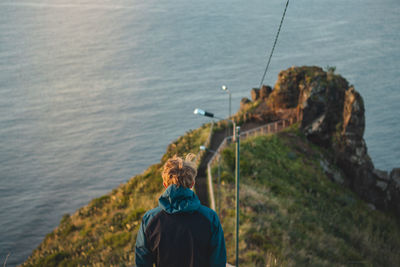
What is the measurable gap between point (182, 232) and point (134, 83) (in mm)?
104811

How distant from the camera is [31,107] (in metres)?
96.6

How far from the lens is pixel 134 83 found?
106 meters

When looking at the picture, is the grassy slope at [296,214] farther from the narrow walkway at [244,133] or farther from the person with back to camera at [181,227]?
the person with back to camera at [181,227]

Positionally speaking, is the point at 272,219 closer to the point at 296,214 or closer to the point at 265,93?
the point at 296,214

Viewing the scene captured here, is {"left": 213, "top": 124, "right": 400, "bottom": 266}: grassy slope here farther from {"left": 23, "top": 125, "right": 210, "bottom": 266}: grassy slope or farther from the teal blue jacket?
the teal blue jacket

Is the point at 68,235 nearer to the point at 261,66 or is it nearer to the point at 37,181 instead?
the point at 37,181

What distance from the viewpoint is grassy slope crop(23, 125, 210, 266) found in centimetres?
1977

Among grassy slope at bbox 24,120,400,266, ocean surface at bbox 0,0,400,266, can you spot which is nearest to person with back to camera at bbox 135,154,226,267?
grassy slope at bbox 24,120,400,266

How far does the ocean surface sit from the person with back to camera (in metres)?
49.2

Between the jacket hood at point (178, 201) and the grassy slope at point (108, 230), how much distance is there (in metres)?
10.6

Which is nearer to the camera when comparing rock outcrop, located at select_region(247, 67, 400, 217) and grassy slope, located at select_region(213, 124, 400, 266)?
grassy slope, located at select_region(213, 124, 400, 266)

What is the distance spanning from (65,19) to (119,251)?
19489cm

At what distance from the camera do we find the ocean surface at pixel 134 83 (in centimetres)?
Result: 6688

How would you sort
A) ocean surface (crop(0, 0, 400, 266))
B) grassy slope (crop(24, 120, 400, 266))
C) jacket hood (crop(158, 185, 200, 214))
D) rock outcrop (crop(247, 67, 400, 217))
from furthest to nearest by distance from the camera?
ocean surface (crop(0, 0, 400, 266)) < rock outcrop (crop(247, 67, 400, 217)) < grassy slope (crop(24, 120, 400, 266)) < jacket hood (crop(158, 185, 200, 214))
